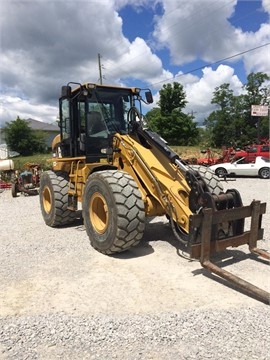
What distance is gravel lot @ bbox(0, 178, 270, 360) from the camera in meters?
2.87

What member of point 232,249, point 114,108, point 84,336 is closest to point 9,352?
point 84,336

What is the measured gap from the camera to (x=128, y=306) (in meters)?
3.58

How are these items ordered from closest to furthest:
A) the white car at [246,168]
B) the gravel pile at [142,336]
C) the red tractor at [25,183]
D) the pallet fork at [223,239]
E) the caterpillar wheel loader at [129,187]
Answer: the gravel pile at [142,336] < the pallet fork at [223,239] < the caterpillar wheel loader at [129,187] < the red tractor at [25,183] < the white car at [246,168]

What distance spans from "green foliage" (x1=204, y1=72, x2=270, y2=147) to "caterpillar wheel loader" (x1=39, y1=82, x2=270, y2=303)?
131 ft

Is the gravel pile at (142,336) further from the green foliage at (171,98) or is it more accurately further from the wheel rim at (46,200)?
the green foliage at (171,98)

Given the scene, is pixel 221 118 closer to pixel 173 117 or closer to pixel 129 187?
pixel 173 117

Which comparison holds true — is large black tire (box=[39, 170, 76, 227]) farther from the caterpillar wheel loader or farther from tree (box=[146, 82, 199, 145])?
tree (box=[146, 82, 199, 145])

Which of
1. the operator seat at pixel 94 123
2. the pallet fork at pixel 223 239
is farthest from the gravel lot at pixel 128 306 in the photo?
the operator seat at pixel 94 123

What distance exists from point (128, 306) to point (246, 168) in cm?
1450

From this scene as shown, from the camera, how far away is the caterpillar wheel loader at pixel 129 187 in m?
4.34

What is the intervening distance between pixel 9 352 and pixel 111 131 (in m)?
3.93

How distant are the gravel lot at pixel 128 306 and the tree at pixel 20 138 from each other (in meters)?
45.7

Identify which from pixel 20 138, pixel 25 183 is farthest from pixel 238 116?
pixel 25 183

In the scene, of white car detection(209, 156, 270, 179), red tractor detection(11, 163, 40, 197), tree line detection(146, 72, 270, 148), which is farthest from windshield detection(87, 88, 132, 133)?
tree line detection(146, 72, 270, 148)
